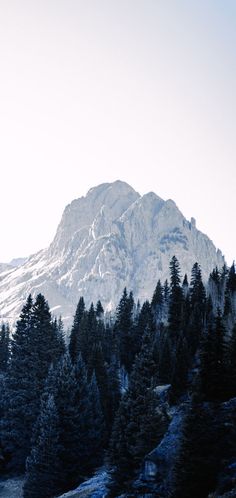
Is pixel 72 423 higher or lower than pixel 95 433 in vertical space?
higher

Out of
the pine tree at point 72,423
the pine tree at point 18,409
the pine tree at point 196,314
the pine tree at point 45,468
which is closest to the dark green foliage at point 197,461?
the pine tree at point 45,468

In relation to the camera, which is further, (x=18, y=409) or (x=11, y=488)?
(x=18, y=409)

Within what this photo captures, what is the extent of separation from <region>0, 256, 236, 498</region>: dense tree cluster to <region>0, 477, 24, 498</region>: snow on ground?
6.85ft

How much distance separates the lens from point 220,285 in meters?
128

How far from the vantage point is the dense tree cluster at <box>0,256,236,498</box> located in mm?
21609

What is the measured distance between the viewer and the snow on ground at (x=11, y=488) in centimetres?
4439

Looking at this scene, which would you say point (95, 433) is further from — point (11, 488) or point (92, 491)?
point (92, 491)

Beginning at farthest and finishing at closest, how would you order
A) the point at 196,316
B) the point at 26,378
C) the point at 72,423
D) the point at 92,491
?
the point at 196,316
the point at 26,378
the point at 72,423
the point at 92,491

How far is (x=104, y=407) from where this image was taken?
58062mm

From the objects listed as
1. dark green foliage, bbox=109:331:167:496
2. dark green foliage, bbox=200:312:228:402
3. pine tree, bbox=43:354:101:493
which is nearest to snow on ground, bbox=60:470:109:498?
dark green foliage, bbox=109:331:167:496

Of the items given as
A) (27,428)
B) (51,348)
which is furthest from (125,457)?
(51,348)

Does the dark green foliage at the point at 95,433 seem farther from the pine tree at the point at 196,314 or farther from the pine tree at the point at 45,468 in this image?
the pine tree at the point at 196,314

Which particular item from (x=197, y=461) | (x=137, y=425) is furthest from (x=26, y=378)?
(x=197, y=461)

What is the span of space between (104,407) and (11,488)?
579 inches
